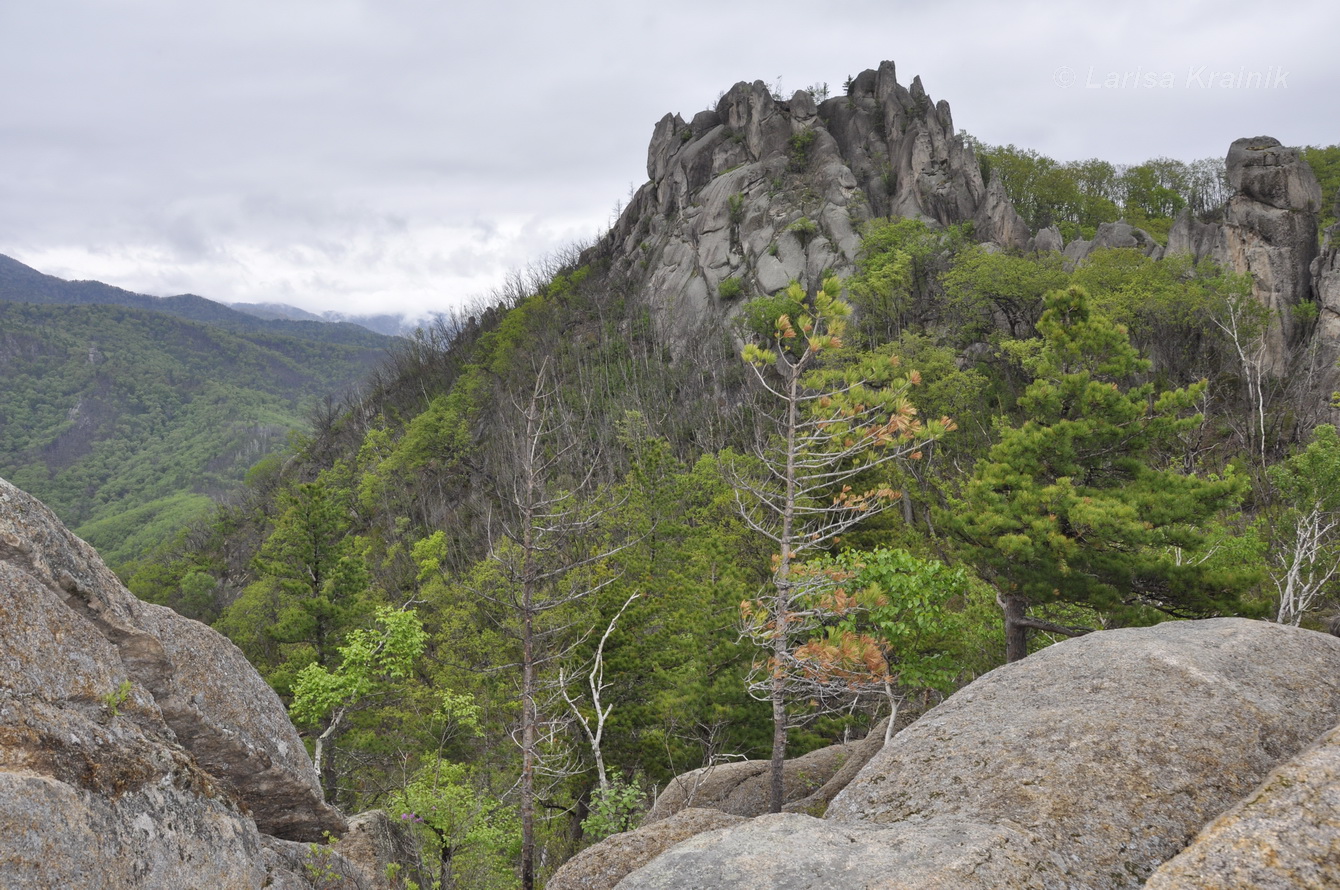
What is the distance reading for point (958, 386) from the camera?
33.8 m

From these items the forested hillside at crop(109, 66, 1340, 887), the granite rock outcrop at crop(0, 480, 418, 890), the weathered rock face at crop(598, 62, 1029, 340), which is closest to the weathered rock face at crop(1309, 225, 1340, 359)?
the forested hillside at crop(109, 66, 1340, 887)

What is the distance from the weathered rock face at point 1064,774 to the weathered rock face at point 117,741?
387cm

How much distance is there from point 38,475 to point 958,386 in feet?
616

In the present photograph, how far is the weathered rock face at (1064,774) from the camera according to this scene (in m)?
4.25

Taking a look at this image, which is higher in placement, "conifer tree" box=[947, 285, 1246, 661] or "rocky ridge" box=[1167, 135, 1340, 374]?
"rocky ridge" box=[1167, 135, 1340, 374]

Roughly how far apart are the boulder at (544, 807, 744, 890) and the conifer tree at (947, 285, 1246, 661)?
739 cm

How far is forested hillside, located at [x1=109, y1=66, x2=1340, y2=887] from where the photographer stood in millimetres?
11609

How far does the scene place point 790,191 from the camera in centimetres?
6612

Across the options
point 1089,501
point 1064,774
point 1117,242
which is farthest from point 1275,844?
point 1117,242

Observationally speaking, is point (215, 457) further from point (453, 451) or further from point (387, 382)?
point (453, 451)

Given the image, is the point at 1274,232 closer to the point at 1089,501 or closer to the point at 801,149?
the point at 1089,501

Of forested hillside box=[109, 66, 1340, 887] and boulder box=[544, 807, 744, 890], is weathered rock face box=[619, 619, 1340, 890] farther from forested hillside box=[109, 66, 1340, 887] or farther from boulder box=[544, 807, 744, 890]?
forested hillside box=[109, 66, 1340, 887]

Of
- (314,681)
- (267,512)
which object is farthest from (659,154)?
(314,681)

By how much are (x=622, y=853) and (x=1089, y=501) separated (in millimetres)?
9110
